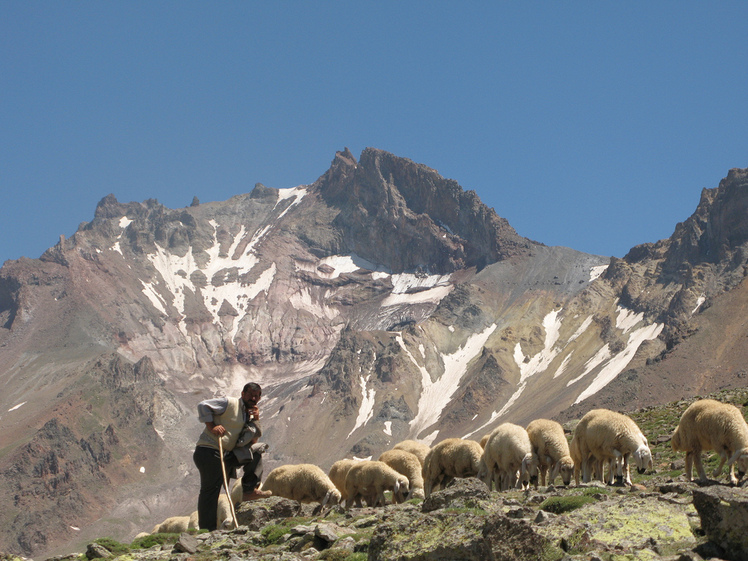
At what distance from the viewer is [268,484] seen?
3278 centimetres

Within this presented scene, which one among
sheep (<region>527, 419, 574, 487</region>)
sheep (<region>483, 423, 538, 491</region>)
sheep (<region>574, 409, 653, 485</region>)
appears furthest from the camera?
sheep (<region>483, 423, 538, 491</region>)

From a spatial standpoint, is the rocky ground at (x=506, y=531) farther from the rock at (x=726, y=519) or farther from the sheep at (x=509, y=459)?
the sheep at (x=509, y=459)

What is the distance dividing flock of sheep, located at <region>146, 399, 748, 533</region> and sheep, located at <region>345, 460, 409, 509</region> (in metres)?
0.04

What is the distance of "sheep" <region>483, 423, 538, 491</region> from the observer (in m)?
29.1

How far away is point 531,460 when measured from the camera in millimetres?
29188

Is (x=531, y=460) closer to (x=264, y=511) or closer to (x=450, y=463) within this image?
(x=450, y=463)

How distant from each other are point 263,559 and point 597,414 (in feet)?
51.4

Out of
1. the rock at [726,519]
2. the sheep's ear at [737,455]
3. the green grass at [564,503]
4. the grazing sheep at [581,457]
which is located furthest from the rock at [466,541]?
the grazing sheep at [581,457]

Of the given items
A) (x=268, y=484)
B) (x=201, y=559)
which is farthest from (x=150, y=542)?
(x=268, y=484)

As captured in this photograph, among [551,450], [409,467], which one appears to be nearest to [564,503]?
[551,450]

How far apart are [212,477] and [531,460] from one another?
13.2 m

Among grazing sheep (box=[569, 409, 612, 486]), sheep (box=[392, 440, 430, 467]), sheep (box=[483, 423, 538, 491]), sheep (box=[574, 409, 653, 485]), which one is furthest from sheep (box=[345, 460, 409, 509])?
sheep (box=[392, 440, 430, 467])

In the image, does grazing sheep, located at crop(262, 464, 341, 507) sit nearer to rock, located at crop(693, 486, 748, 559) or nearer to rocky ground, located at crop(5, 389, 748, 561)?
rocky ground, located at crop(5, 389, 748, 561)

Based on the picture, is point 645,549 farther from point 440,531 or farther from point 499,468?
point 499,468
